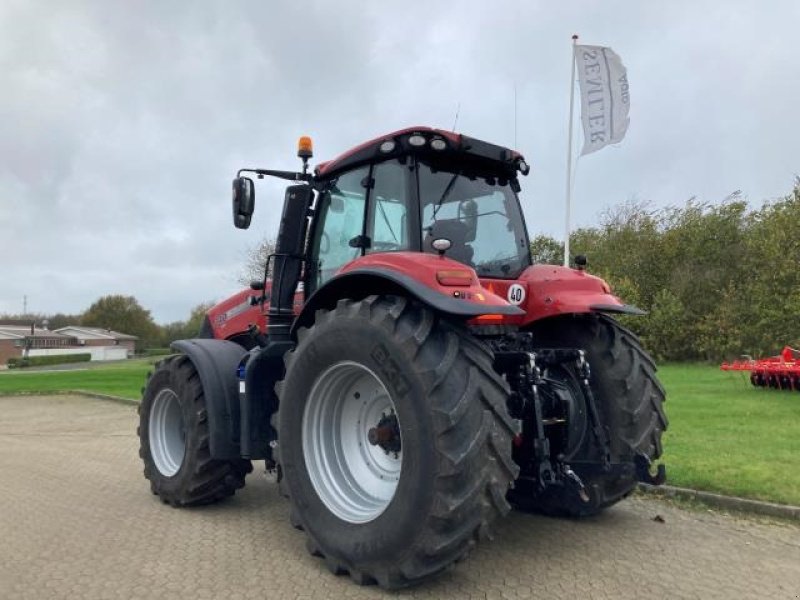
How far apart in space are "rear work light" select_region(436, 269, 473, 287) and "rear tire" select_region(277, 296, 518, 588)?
0.21m

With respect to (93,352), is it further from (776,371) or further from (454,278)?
(454,278)

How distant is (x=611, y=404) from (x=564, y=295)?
0.83 meters

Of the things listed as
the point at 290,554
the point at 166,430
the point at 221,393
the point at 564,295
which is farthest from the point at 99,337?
the point at 564,295

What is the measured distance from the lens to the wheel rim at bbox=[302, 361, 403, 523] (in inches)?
161

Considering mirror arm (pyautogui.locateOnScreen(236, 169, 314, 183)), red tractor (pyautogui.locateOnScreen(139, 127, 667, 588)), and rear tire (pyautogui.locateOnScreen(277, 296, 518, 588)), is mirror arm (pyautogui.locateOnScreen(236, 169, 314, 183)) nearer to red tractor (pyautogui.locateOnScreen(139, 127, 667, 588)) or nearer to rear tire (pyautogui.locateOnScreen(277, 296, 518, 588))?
red tractor (pyautogui.locateOnScreen(139, 127, 667, 588))

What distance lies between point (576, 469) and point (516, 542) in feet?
2.12

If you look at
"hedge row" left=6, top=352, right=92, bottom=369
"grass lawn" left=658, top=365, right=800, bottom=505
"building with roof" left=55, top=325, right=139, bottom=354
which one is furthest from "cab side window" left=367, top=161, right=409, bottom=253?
"building with roof" left=55, top=325, right=139, bottom=354

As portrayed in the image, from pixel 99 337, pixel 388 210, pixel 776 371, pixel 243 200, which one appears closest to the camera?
pixel 388 210

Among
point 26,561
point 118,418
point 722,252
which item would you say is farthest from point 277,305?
point 722,252

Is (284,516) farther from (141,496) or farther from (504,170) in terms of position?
(504,170)

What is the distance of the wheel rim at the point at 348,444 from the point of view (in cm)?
410

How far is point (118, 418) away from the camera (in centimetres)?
1304

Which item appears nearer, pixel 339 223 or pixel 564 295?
pixel 564 295

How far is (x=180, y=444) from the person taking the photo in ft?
19.6
